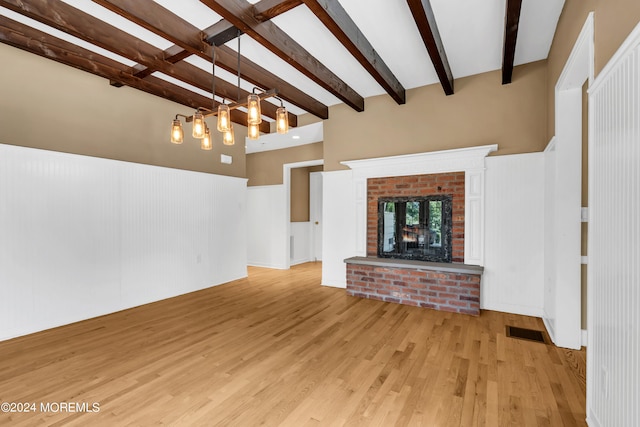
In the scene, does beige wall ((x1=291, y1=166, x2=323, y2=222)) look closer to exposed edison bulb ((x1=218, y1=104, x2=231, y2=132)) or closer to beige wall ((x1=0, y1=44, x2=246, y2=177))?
beige wall ((x1=0, y1=44, x2=246, y2=177))

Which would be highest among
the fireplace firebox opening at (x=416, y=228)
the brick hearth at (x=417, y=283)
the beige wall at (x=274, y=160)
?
the beige wall at (x=274, y=160)

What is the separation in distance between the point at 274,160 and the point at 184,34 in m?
4.19

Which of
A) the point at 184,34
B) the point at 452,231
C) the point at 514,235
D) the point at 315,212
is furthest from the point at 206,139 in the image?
the point at 315,212

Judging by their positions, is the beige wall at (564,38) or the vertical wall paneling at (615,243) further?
the beige wall at (564,38)

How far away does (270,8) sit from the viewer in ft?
8.32

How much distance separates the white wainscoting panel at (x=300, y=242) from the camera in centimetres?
737

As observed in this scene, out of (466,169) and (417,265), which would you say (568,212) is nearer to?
(466,169)

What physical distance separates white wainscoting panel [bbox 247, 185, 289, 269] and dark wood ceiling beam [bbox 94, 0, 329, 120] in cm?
299

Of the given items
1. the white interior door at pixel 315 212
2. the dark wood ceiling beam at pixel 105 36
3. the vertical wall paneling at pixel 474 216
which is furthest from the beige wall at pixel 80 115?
the vertical wall paneling at pixel 474 216

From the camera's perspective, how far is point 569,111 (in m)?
2.77

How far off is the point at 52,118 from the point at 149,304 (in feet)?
8.66

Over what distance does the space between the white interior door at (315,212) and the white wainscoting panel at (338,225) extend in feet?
9.36

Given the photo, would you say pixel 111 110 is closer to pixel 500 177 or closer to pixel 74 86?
pixel 74 86

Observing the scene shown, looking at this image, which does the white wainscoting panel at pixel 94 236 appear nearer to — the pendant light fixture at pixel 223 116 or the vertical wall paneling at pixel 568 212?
the pendant light fixture at pixel 223 116
